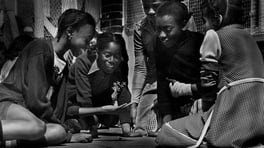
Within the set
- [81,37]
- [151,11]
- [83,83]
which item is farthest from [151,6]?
[83,83]

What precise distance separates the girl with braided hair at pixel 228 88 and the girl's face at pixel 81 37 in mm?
723

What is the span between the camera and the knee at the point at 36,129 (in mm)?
1997

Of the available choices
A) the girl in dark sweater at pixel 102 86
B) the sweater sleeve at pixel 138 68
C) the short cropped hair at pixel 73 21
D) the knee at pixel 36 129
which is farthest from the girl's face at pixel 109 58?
the knee at pixel 36 129

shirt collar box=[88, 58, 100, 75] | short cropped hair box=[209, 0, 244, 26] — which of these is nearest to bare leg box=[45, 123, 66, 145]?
shirt collar box=[88, 58, 100, 75]

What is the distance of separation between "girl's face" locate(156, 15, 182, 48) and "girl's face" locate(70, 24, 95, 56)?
360 millimetres

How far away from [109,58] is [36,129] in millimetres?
757

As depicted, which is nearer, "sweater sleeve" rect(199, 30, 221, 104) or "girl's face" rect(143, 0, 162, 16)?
"sweater sleeve" rect(199, 30, 221, 104)

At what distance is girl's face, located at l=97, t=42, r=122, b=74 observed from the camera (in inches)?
104

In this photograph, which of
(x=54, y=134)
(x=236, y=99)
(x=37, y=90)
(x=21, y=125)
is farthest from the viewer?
(x=54, y=134)

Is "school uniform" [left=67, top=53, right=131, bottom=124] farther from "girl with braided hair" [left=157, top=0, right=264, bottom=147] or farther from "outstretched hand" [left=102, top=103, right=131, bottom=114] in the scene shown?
"girl with braided hair" [left=157, top=0, right=264, bottom=147]

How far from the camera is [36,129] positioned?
6.60 feet

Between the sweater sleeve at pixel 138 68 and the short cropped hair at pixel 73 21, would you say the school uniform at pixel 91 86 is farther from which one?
the short cropped hair at pixel 73 21

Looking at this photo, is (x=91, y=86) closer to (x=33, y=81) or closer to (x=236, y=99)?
(x=33, y=81)

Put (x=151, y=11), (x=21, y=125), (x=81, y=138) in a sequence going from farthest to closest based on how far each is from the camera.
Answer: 1. (x=151, y=11)
2. (x=81, y=138)
3. (x=21, y=125)
